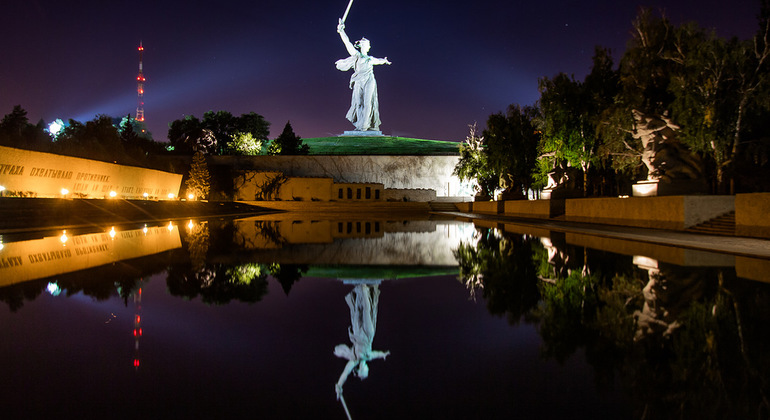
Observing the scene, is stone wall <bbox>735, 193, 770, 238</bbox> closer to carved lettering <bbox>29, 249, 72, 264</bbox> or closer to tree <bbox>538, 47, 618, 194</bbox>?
tree <bbox>538, 47, 618, 194</bbox>

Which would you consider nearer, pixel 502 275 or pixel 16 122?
pixel 502 275

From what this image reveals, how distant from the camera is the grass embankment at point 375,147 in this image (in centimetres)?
5802

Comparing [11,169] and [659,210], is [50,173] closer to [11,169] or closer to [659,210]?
[11,169]

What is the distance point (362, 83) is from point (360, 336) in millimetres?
61826

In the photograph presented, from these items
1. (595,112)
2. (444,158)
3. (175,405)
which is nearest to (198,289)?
(175,405)

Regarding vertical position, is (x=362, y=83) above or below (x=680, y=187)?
above

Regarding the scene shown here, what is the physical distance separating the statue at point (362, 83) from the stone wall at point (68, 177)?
32977 mm

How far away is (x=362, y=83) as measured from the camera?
6338cm

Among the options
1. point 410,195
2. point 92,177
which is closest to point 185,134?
point 410,195

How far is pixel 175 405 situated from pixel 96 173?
94.9 ft

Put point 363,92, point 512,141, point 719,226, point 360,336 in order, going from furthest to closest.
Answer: point 363,92 < point 512,141 < point 719,226 < point 360,336

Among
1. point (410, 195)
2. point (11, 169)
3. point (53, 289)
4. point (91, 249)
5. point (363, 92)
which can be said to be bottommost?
point (53, 289)

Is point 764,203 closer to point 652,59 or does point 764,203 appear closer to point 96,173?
point 652,59

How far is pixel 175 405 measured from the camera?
2.74 meters
